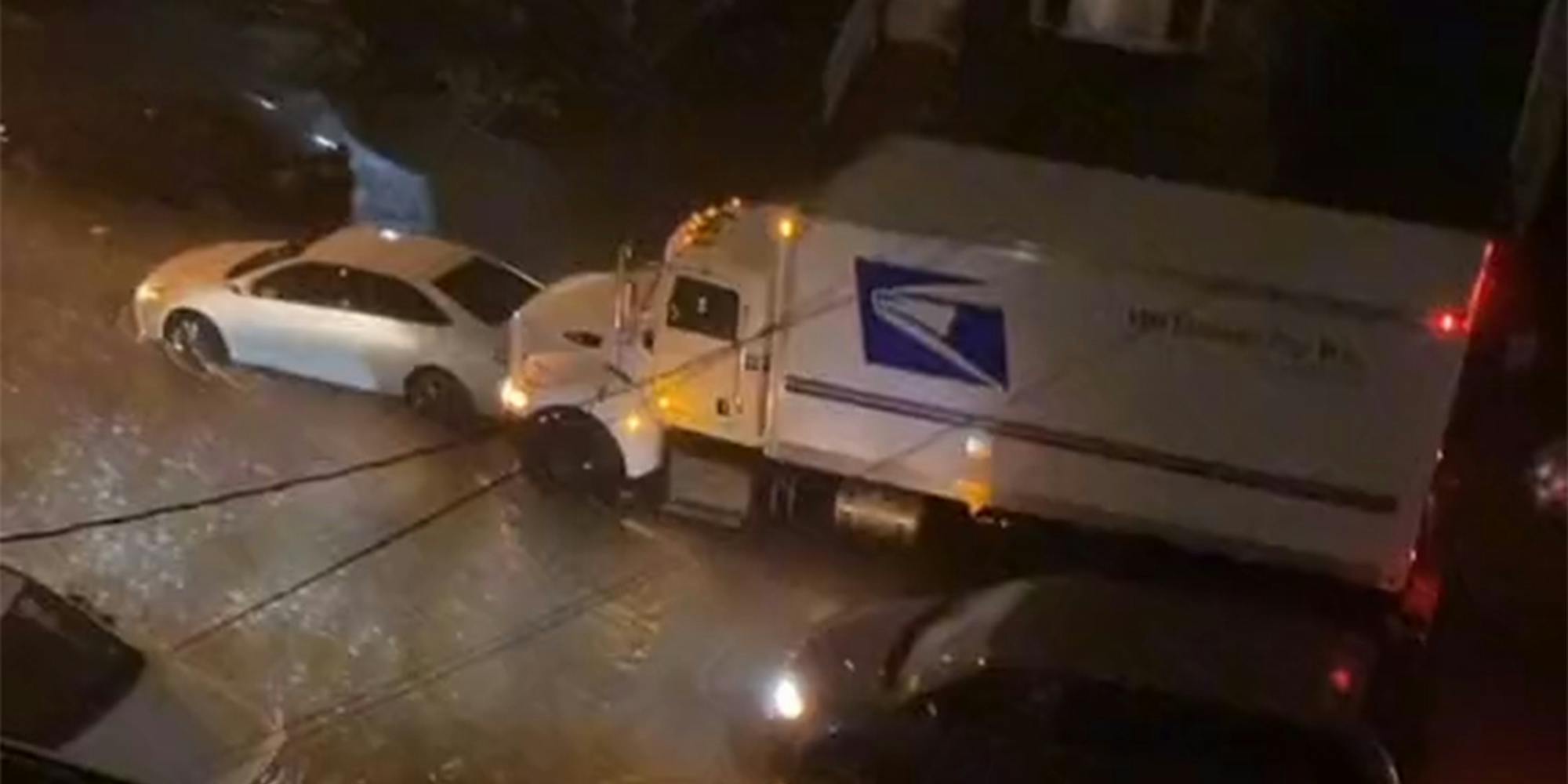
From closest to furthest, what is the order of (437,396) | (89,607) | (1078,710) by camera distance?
(1078,710), (89,607), (437,396)

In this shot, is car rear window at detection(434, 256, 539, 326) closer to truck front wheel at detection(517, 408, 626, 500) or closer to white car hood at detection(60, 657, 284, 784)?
truck front wheel at detection(517, 408, 626, 500)

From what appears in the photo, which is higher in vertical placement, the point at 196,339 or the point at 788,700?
the point at 196,339

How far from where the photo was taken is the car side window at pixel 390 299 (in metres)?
4.13

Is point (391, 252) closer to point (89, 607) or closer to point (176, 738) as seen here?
point (89, 607)

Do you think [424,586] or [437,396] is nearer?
[424,586]

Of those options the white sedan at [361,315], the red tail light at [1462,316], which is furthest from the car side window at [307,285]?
the red tail light at [1462,316]

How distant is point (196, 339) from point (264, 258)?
195 mm

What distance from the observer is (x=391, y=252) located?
167 inches

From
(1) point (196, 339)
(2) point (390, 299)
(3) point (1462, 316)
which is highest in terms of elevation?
(3) point (1462, 316)

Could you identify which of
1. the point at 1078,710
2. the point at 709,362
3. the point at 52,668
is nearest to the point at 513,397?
the point at 709,362

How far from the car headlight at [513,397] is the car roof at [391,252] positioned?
246mm

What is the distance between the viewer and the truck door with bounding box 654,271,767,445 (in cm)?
388

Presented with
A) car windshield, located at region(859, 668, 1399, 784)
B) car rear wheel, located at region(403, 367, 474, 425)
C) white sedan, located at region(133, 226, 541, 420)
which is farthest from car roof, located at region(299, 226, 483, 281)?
car windshield, located at region(859, 668, 1399, 784)

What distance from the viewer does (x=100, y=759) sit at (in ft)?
10.3
